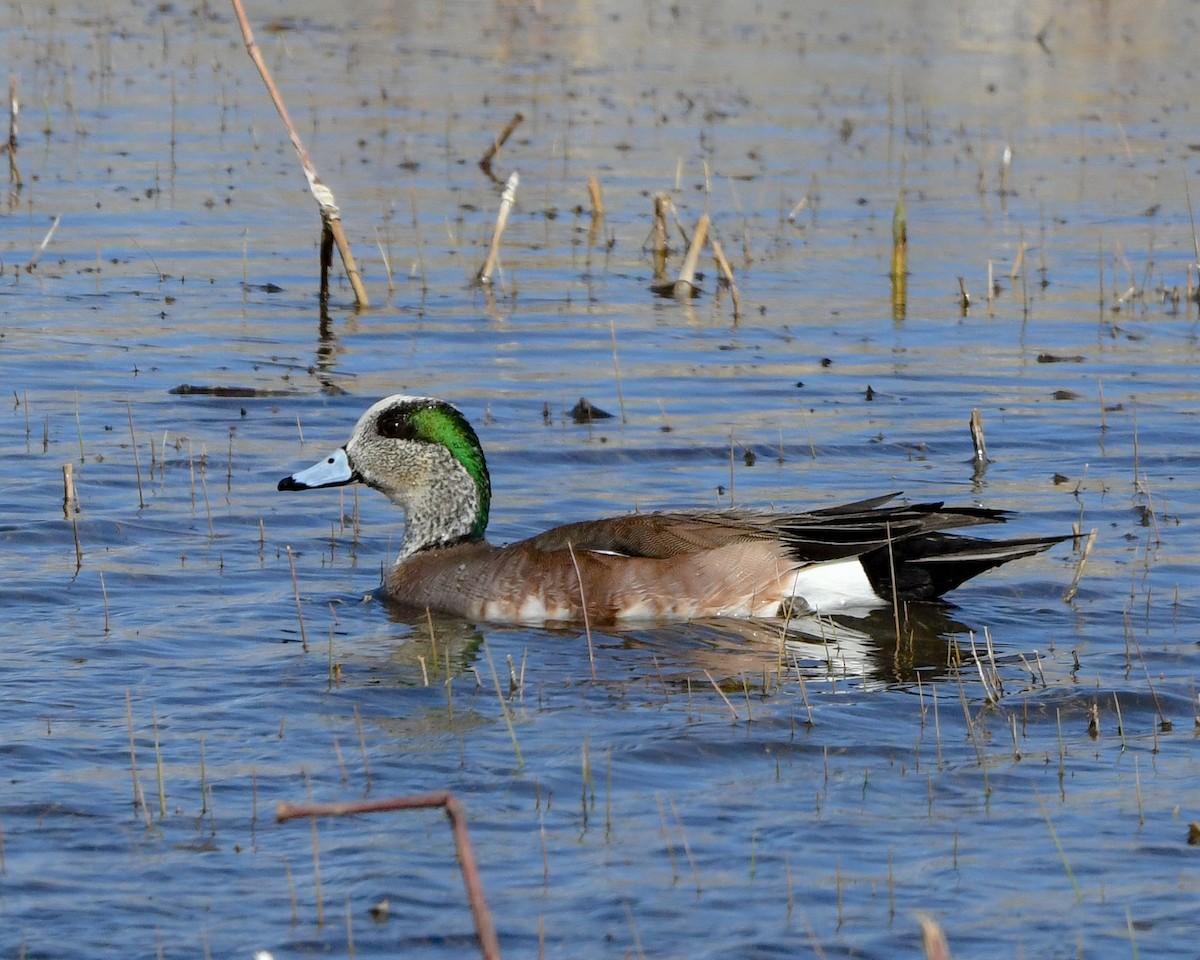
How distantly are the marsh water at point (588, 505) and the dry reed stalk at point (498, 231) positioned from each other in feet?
0.78

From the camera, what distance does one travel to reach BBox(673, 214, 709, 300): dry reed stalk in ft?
43.9

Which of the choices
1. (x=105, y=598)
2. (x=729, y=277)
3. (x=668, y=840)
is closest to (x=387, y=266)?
(x=729, y=277)

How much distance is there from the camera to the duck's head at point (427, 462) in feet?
26.7

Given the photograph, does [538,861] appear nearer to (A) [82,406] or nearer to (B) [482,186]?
(A) [82,406]

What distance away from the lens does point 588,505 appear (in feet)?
29.6

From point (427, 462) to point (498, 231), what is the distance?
519 cm

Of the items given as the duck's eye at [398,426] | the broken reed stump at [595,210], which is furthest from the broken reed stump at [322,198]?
the duck's eye at [398,426]

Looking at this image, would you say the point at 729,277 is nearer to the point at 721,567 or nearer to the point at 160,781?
the point at 721,567

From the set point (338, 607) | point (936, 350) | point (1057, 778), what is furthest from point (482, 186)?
point (1057, 778)

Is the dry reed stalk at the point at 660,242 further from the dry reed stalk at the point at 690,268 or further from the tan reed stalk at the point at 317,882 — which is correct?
the tan reed stalk at the point at 317,882

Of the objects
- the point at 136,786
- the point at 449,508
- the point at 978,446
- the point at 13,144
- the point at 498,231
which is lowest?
the point at 136,786

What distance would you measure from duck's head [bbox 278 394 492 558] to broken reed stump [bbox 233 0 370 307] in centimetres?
352

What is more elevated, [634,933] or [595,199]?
[595,199]

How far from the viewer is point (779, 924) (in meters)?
4.68
